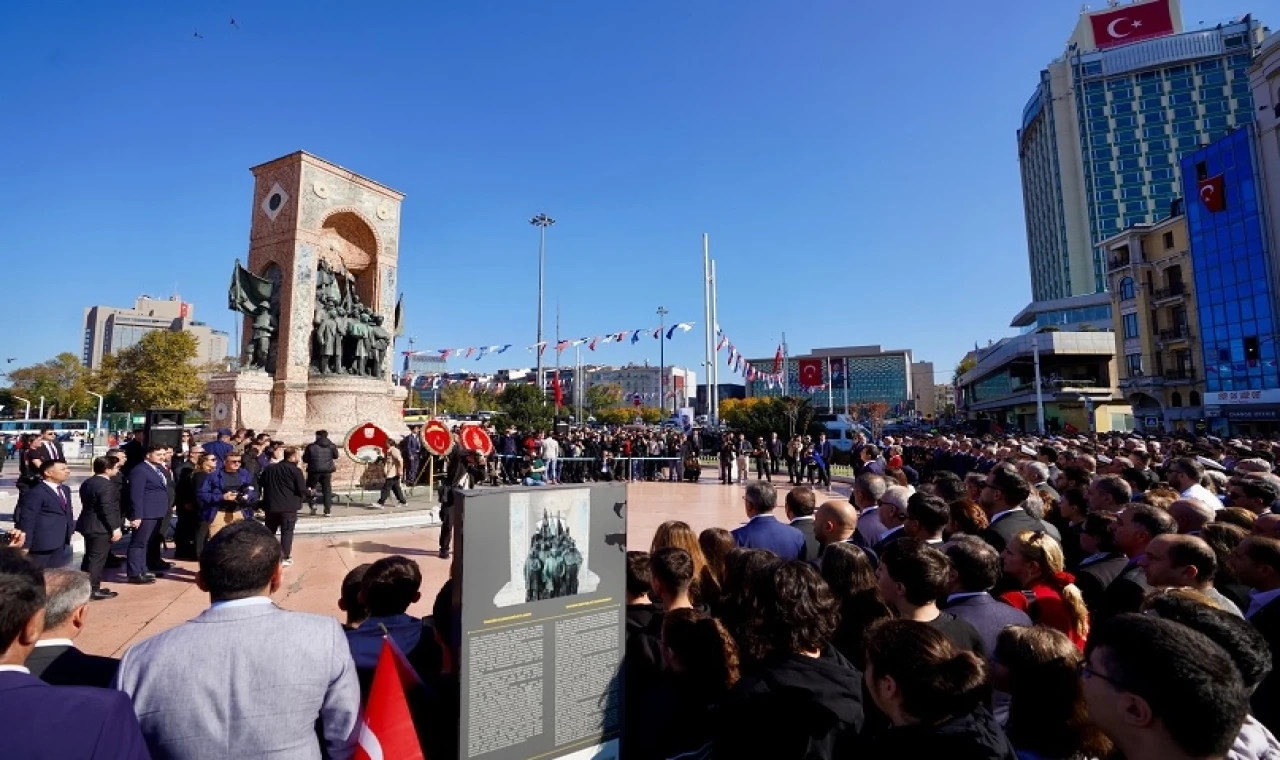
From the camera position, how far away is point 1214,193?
113 ft

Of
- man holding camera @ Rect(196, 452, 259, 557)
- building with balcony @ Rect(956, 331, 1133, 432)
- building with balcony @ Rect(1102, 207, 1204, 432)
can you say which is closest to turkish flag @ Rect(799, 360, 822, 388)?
building with balcony @ Rect(956, 331, 1133, 432)

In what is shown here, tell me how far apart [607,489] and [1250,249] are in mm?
47110

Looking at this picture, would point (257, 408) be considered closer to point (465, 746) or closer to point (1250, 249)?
point (465, 746)

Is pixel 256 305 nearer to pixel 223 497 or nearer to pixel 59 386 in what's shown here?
pixel 223 497

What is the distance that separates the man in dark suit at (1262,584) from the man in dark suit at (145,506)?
9.32 metres

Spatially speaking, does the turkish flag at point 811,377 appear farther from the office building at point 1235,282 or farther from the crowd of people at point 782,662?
the crowd of people at point 782,662

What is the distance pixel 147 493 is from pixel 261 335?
7.80m

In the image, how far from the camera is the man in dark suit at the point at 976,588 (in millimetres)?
2754

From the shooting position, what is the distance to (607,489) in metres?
2.50

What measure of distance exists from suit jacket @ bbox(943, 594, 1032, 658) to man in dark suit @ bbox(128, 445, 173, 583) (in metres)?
8.27

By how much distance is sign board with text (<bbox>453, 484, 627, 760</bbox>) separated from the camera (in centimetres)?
208

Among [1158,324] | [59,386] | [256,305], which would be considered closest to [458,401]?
[59,386]

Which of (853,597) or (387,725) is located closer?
(387,725)

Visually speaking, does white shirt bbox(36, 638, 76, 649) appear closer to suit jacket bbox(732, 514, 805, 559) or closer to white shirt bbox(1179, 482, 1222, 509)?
suit jacket bbox(732, 514, 805, 559)
